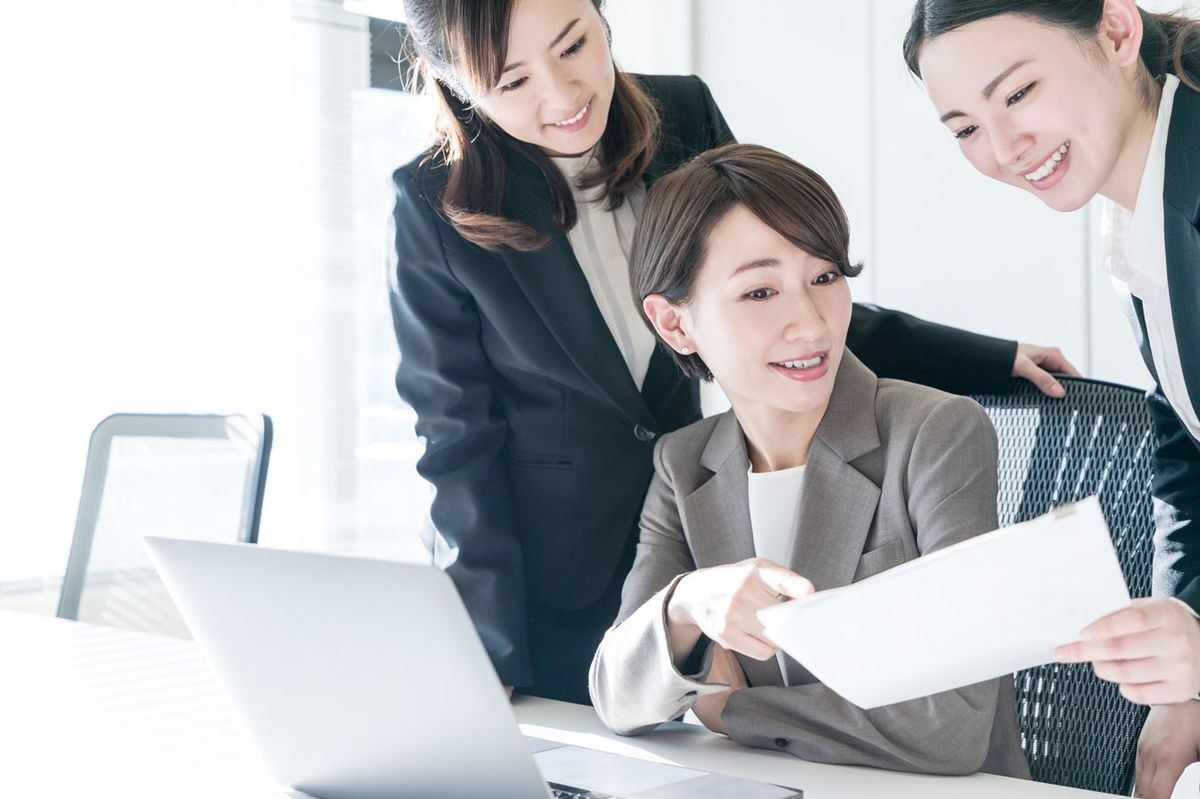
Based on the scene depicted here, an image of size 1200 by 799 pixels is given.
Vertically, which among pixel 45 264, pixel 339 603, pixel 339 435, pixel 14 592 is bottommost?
pixel 14 592

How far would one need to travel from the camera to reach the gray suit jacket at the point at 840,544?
110cm

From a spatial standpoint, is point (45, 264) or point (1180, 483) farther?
point (45, 264)

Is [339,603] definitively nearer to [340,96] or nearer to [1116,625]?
[1116,625]

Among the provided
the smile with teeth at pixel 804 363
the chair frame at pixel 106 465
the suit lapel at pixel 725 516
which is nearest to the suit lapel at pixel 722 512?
the suit lapel at pixel 725 516

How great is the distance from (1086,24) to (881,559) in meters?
0.57

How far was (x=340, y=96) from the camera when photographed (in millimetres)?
3727

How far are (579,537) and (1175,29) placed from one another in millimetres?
882

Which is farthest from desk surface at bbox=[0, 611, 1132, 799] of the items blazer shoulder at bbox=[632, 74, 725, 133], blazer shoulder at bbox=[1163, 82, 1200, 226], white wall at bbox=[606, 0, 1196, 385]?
white wall at bbox=[606, 0, 1196, 385]

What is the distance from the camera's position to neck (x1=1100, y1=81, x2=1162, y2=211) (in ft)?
4.19

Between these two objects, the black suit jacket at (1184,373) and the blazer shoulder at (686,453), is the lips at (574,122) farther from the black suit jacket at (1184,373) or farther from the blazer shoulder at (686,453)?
the black suit jacket at (1184,373)

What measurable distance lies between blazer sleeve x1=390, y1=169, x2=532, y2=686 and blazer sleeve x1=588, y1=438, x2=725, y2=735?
197 mm

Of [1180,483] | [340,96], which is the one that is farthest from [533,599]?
[340,96]

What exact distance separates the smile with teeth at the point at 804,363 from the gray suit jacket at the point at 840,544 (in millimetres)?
39

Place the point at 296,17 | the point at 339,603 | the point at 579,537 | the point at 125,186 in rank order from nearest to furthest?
the point at 339,603
the point at 579,537
the point at 125,186
the point at 296,17
